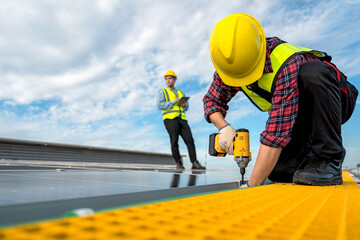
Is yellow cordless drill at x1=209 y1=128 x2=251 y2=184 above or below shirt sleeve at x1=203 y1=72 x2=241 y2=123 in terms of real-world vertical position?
below

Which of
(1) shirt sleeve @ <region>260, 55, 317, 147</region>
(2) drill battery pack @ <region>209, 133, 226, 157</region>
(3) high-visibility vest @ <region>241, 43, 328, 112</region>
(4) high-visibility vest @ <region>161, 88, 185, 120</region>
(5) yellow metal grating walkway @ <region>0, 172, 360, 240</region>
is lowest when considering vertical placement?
(5) yellow metal grating walkway @ <region>0, 172, 360, 240</region>

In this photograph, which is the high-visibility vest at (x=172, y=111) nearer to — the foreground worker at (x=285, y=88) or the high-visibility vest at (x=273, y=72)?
the high-visibility vest at (x=273, y=72)

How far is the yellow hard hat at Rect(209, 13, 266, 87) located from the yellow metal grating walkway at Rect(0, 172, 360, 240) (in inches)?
52.7

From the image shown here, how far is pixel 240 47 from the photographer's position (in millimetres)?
2035

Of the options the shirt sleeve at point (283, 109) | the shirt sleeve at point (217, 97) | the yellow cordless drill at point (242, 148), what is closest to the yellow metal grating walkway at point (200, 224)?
the shirt sleeve at point (283, 109)

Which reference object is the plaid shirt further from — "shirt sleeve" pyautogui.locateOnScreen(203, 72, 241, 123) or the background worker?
the background worker

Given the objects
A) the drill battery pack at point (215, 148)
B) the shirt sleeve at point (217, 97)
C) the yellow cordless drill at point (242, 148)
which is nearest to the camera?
the yellow cordless drill at point (242, 148)

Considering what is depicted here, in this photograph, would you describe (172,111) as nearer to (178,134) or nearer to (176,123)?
(176,123)

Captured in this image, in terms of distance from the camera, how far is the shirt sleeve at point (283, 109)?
6.51 feet

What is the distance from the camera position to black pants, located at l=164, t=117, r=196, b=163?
6.06 m

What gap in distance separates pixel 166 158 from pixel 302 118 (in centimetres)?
1172

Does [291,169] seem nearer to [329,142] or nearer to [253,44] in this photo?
[329,142]

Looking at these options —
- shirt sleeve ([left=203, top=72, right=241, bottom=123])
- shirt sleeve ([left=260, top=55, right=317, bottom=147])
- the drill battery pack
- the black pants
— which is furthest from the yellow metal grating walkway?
the black pants

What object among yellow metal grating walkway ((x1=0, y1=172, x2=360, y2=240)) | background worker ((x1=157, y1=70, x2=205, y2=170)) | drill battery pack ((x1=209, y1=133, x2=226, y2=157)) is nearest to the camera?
yellow metal grating walkway ((x1=0, y1=172, x2=360, y2=240))
